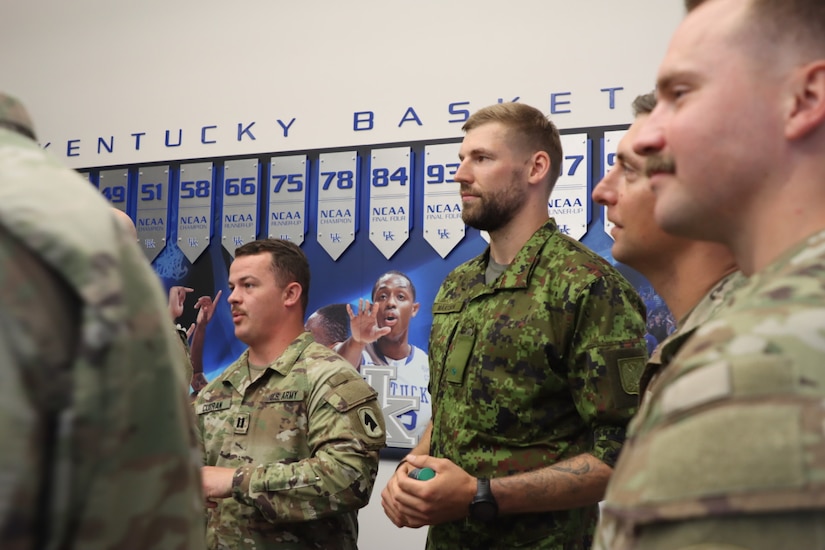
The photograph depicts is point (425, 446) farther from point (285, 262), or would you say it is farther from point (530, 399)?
point (285, 262)

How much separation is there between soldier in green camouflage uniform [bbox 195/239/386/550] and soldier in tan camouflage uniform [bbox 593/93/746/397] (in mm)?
928

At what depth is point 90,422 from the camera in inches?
20.2

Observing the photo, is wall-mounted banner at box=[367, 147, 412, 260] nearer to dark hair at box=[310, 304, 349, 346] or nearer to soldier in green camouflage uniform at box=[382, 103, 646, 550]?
dark hair at box=[310, 304, 349, 346]

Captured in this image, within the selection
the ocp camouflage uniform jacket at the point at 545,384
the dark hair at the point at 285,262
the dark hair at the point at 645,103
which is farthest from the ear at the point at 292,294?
the dark hair at the point at 645,103

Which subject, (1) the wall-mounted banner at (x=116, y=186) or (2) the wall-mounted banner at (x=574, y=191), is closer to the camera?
(2) the wall-mounted banner at (x=574, y=191)

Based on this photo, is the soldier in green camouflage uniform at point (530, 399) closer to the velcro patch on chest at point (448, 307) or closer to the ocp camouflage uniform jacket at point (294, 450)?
the velcro patch on chest at point (448, 307)

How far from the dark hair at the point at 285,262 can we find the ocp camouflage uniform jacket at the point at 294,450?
30cm

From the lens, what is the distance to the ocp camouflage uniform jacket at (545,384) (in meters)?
1.74

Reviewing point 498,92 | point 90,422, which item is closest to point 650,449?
point 90,422

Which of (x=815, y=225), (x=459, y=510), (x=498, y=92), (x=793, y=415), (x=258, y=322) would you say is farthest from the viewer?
(x=498, y=92)

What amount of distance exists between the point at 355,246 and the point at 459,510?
203 cm

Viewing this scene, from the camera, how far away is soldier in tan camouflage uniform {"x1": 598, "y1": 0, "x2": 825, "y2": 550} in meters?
0.58

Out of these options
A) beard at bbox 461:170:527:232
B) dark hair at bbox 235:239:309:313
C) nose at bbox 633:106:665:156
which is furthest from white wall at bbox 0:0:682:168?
nose at bbox 633:106:665:156

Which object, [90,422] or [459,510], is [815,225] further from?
[459,510]
